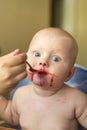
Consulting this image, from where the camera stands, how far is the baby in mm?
722

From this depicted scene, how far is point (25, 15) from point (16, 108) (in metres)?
0.67

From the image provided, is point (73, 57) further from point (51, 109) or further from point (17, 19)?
point (17, 19)

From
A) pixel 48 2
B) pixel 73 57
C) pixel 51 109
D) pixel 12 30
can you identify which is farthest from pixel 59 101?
pixel 48 2

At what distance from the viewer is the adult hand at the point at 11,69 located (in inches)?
26.5

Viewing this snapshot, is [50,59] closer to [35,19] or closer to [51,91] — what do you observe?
[51,91]

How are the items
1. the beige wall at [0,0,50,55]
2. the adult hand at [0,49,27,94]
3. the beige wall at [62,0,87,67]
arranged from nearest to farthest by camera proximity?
the adult hand at [0,49,27,94], the beige wall at [0,0,50,55], the beige wall at [62,0,87,67]

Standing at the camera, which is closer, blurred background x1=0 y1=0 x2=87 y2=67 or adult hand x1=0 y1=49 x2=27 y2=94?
adult hand x1=0 y1=49 x2=27 y2=94

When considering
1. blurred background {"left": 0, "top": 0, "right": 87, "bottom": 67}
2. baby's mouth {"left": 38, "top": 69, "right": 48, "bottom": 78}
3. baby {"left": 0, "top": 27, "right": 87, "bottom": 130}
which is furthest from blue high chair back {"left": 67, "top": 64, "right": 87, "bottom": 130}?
blurred background {"left": 0, "top": 0, "right": 87, "bottom": 67}

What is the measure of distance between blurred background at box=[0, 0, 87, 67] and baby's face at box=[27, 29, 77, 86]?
1.95 feet

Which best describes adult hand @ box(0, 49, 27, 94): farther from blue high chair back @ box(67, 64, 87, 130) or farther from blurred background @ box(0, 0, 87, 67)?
blurred background @ box(0, 0, 87, 67)

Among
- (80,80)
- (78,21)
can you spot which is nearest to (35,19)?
(78,21)

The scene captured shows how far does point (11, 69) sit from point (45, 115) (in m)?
0.19

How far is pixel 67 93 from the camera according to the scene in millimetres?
787

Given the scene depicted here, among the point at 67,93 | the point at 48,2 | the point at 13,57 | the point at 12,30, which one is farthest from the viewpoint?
the point at 48,2
